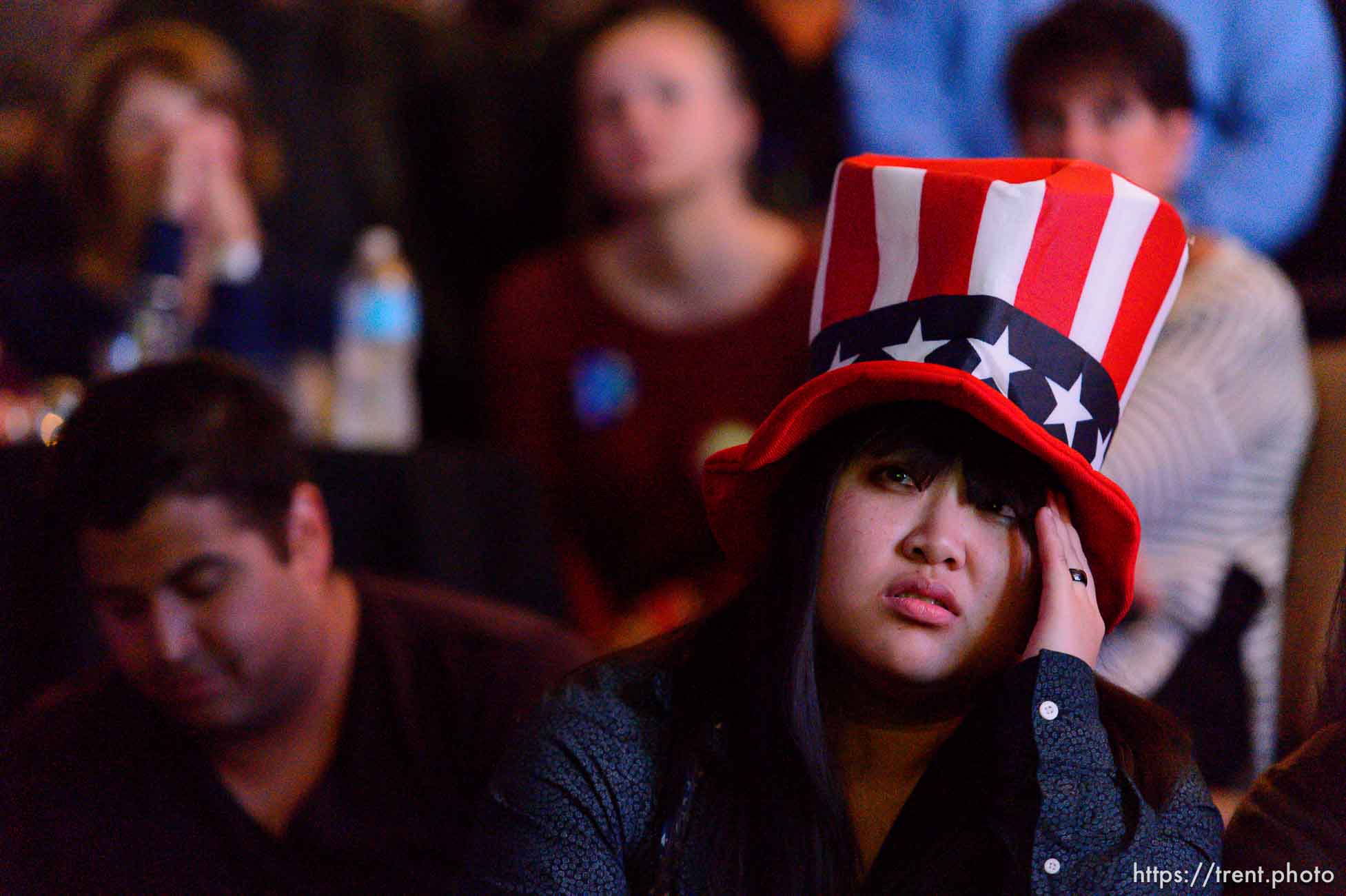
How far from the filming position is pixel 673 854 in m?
0.98

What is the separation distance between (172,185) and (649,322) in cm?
82

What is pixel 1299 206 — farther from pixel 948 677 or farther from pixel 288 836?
pixel 288 836

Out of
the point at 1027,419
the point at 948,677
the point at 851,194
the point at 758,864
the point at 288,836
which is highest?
the point at 851,194

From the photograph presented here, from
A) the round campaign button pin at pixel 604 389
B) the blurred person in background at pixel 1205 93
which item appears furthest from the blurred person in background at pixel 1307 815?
the round campaign button pin at pixel 604 389

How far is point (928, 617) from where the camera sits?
894 mm

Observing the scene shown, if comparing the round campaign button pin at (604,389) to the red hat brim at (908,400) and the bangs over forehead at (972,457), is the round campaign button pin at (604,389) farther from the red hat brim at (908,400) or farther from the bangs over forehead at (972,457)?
the bangs over forehead at (972,457)

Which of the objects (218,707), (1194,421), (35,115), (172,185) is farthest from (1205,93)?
(35,115)

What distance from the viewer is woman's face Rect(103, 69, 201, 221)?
2.35 m

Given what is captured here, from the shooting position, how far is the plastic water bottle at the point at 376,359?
2352 millimetres

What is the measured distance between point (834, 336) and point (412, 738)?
67 cm

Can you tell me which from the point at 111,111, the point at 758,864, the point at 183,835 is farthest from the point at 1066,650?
the point at 111,111

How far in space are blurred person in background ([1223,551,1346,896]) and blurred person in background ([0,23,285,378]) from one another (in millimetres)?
1662

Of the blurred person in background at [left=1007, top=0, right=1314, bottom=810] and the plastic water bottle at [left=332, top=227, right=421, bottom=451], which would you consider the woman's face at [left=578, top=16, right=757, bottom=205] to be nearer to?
the plastic water bottle at [left=332, top=227, right=421, bottom=451]

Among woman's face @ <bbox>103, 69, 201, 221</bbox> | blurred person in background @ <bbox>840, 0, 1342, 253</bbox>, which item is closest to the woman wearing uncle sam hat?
blurred person in background @ <bbox>840, 0, 1342, 253</bbox>
